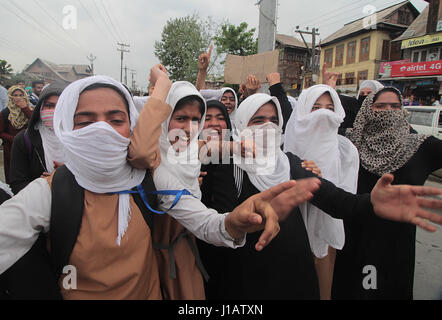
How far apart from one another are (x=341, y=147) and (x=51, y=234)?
1.90 m

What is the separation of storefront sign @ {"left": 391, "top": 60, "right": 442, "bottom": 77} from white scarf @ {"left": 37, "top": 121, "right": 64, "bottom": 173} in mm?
23941

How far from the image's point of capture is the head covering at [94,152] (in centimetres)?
104

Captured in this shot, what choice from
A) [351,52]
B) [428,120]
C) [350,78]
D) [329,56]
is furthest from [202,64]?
[329,56]

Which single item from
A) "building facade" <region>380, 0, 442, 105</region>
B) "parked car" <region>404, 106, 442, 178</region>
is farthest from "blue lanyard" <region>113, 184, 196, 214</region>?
"building facade" <region>380, 0, 442, 105</region>

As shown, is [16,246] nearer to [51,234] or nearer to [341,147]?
[51,234]

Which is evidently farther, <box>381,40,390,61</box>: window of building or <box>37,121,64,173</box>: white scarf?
<box>381,40,390,61</box>: window of building

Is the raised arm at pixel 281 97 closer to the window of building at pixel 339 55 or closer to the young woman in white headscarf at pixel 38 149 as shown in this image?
the young woman in white headscarf at pixel 38 149

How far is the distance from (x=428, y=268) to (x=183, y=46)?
16815mm

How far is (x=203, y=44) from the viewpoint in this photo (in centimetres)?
1501

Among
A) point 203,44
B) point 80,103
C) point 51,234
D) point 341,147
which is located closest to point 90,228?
point 51,234

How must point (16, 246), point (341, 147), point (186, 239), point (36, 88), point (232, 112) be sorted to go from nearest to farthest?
point (16, 246)
point (186, 239)
point (341, 147)
point (232, 112)
point (36, 88)

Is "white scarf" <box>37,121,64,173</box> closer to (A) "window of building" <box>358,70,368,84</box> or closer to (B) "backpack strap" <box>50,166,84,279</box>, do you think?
(B) "backpack strap" <box>50,166,84,279</box>

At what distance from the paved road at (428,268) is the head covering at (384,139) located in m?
1.21

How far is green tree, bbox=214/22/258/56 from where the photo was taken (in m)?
22.8
